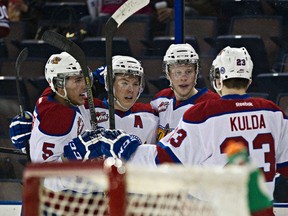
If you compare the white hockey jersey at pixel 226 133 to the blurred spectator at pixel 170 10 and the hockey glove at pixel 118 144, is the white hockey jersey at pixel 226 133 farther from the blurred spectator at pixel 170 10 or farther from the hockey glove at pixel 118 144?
the blurred spectator at pixel 170 10

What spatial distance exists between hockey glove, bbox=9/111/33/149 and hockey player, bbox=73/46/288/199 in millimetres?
734

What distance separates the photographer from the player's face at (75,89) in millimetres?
4434

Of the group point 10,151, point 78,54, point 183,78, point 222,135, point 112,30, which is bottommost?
point 10,151

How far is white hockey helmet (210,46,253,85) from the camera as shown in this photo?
400 cm

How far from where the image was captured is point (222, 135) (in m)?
3.87

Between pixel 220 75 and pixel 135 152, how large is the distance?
439 millimetres

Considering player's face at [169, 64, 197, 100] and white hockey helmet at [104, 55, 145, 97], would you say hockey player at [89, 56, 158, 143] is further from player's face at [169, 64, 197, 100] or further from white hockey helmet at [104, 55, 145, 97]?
player's face at [169, 64, 197, 100]

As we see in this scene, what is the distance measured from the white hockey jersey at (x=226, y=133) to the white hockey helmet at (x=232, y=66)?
0.10 m

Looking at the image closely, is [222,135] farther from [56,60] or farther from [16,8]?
[16,8]

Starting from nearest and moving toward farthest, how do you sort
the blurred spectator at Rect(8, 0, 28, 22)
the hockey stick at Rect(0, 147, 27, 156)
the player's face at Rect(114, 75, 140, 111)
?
the player's face at Rect(114, 75, 140, 111) < the hockey stick at Rect(0, 147, 27, 156) < the blurred spectator at Rect(8, 0, 28, 22)

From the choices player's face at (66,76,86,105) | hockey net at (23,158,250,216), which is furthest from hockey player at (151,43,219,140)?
hockey net at (23,158,250,216)

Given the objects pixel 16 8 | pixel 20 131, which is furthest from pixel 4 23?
pixel 20 131

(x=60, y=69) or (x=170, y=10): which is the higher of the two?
(x=170, y=10)

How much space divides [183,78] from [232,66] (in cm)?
59
